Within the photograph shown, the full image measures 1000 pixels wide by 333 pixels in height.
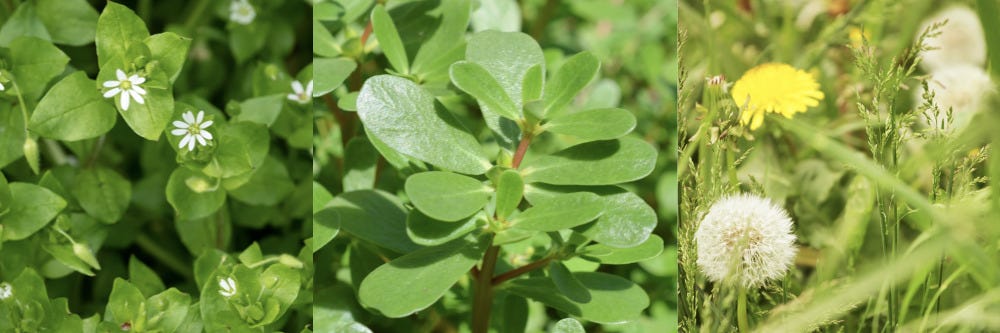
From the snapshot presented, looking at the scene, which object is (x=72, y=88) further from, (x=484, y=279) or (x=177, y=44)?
(x=484, y=279)

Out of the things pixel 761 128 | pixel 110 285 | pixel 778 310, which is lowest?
pixel 110 285

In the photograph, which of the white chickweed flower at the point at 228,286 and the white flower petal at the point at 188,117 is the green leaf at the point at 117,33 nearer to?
the white flower petal at the point at 188,117

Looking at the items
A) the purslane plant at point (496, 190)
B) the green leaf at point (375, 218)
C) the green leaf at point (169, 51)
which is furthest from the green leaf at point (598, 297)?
the green leaf at point (169, 51)

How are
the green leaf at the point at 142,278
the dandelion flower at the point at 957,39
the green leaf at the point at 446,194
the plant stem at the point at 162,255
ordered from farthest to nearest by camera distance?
1. the plant stem at the point at 162,255
2. the green leaf at the point at 142,278
3. the dandelion flower at the point at 957,39
4. the green leaf at the point at 446,194

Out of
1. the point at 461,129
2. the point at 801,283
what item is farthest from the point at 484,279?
the point at 801,283

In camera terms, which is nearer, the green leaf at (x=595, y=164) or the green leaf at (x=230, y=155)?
the green leaf at (x=595, y=164)

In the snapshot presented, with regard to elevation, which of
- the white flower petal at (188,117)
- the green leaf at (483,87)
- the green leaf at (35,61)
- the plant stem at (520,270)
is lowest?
the plant stem at (520,270)

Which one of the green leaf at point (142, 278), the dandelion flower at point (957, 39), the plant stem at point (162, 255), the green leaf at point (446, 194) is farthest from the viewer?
the plant stem at point (162, 255)
